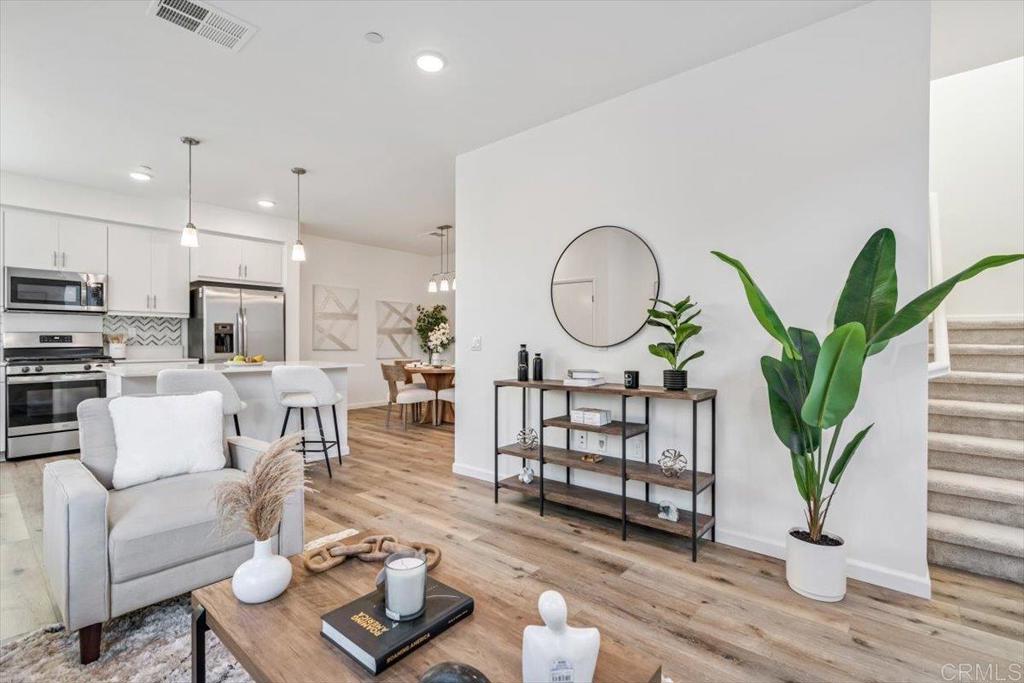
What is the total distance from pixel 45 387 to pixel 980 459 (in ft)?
24.5

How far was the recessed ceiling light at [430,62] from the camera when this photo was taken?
8.93 ft

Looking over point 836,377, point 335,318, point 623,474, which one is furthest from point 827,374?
point 335,318

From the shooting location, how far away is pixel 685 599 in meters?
2.12

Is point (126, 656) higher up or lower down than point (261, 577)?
lower down

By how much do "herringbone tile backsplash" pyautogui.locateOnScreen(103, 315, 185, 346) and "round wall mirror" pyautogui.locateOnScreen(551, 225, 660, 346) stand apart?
16.8 feet

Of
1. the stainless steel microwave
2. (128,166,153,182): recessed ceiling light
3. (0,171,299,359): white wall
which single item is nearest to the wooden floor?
the stainless steel microwave

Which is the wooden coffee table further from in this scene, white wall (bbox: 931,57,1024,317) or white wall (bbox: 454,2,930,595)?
white wall (bbox: 931,57,1024,317)

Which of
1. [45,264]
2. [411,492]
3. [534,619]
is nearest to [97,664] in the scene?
[534,619]

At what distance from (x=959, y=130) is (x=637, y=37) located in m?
3.05

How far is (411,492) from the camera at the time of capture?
3.59 meters

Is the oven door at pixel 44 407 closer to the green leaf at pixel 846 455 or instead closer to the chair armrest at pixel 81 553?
the chair armrest at pixel 81 553

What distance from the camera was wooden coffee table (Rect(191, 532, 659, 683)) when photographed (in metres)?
1.04

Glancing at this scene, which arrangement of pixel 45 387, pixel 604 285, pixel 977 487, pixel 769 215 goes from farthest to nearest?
pixel 45 387 < pixel 604 285 < pixel 769 215 < pixel 977 487

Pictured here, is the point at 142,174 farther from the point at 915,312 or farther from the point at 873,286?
the point at 915,312
